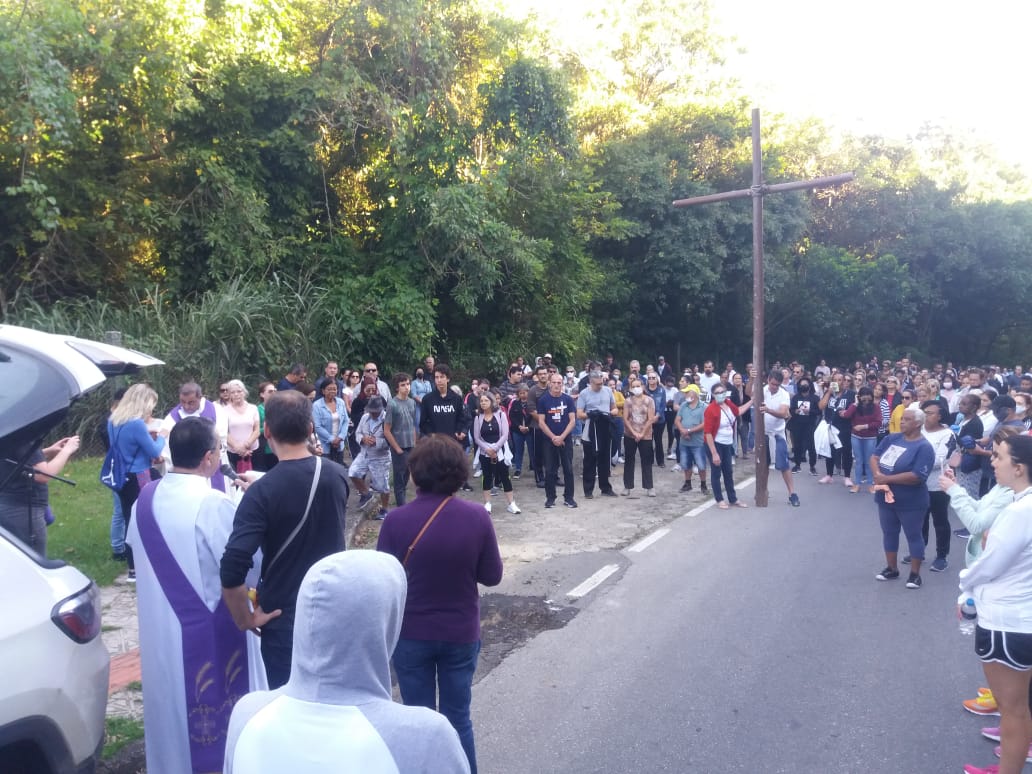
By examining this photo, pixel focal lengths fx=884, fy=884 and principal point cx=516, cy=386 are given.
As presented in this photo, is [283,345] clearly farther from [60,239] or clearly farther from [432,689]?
[432,689]

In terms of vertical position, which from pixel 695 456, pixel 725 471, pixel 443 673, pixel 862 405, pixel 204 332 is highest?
pixel 204 332

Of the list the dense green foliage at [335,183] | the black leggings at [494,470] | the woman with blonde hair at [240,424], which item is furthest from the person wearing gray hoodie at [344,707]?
the dense green foliage at [335,183]

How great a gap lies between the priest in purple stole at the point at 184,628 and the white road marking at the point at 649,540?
242 inches

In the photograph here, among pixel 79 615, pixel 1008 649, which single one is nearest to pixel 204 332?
pixel 79 615

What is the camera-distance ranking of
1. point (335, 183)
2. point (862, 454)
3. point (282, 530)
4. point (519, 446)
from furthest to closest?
point (335, 183)
point (519, 446)
point (862, 454)
point (282, 530)

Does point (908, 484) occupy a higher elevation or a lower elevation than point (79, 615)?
lower

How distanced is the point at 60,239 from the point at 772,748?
52.0 feet

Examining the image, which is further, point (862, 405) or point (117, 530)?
point (862, 405)

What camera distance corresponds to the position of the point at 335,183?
19.8 metres

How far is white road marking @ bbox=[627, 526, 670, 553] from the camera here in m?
9.57

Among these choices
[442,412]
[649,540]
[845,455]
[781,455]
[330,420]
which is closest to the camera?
[649,540]

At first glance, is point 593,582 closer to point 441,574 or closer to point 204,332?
point 441,574

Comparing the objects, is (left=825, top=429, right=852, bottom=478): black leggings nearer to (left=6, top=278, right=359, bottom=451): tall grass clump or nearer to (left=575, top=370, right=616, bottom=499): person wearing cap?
(left=575, top=370, right=616, bottom=499): person wearing cap

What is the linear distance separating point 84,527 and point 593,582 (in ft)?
17.8
